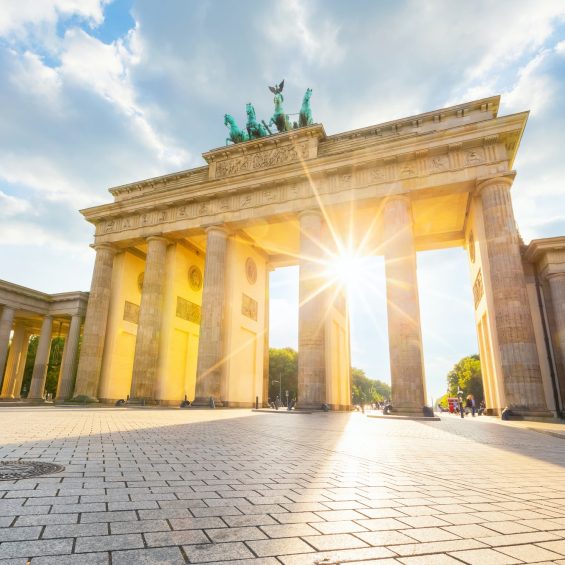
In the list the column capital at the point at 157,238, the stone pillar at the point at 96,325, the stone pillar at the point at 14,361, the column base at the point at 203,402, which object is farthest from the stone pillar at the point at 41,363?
the column base at the point at 203,402

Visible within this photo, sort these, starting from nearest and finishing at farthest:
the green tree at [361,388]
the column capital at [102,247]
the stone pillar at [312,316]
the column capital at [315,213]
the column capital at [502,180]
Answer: the column capital at [502,180] → the stone pillar at [312,316] → the column capital at [315,213] → the column capital at [102,247] → the green tree at [361,388]

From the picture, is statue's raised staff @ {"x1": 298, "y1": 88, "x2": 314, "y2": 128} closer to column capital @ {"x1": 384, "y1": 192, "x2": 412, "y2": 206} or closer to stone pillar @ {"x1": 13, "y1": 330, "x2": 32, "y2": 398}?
column capital @ {"x1": 384, "y1": 192, "x2": 412, "y2": 206}

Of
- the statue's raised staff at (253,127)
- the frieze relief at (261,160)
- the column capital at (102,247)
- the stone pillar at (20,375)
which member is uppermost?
the statue's raised staff at (253,127)

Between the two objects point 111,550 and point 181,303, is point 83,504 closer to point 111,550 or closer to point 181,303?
point 111,550

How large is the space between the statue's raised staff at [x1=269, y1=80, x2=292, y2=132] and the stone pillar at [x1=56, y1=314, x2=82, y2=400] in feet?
75.6

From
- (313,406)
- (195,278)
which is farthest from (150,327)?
(313,406)

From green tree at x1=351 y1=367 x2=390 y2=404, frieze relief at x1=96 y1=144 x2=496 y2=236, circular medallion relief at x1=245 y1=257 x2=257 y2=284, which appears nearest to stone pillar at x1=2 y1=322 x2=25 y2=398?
frieze relief at x1=96 y1=144 x2=496 y2=236

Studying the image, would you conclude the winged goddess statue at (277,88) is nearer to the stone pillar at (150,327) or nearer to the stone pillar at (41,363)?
the stone pillar at (150,327)

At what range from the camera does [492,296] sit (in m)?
19.7

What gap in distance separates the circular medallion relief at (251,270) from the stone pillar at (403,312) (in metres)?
12.0

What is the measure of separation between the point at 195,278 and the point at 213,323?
8294 millimetres

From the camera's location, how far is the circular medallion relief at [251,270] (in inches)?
1203

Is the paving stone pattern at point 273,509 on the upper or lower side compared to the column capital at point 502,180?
lower

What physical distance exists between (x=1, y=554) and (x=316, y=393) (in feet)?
65.4
